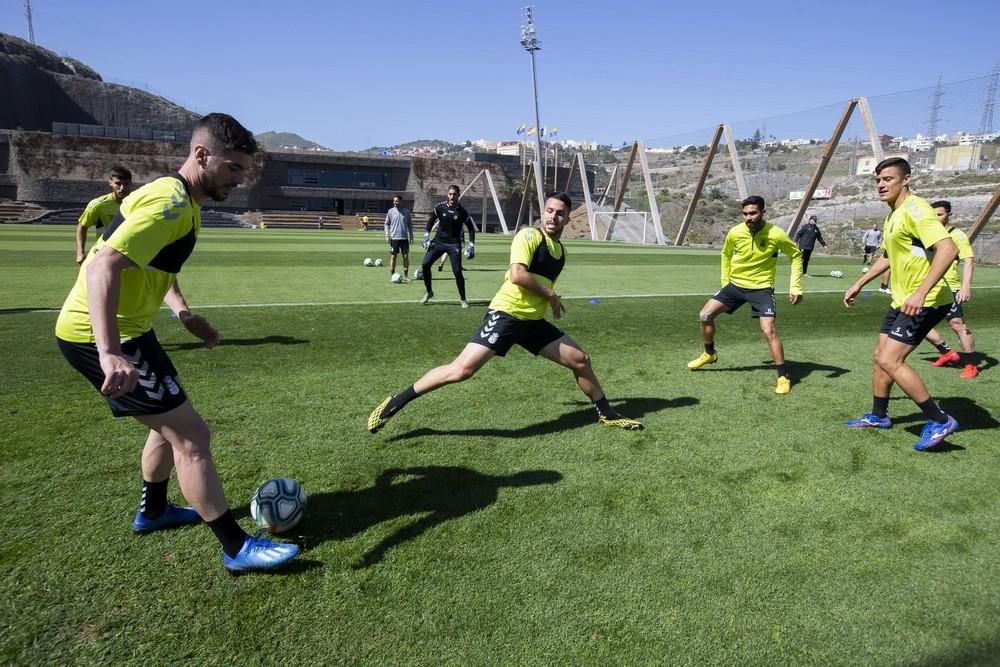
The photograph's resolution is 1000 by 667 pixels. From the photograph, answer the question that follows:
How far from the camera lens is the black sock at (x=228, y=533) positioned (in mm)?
2971

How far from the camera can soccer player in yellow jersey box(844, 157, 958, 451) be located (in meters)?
4.59

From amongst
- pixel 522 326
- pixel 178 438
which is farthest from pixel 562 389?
pixel 178 438

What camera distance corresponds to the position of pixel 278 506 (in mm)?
3344

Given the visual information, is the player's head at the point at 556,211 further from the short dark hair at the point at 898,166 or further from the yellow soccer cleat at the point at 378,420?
the short dark hair at the point at 898,166

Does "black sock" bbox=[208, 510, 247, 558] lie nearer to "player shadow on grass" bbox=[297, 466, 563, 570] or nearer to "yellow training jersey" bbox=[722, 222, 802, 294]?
"player shadow on grass" bbox=[297, 466, 563, 570]

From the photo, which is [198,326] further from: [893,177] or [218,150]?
[893,177]

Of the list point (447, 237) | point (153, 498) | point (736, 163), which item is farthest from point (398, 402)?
point (736, 163)

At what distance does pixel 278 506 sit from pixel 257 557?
381mm

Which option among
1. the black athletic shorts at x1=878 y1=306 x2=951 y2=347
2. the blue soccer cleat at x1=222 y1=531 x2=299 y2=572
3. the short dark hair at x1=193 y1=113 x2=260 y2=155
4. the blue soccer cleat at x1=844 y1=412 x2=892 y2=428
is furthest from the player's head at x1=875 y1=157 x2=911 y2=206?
the blue soccer cleat at x1=222 y1=531 x2=299 y2=572

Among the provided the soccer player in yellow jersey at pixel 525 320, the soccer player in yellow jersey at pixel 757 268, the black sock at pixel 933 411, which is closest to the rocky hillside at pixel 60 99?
the soccer player in yellow jersey at pixel 525 320

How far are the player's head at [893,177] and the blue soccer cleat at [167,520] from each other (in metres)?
5.48

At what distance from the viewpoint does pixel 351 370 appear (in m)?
6.79

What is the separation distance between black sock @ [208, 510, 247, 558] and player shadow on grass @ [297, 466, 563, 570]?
38cm

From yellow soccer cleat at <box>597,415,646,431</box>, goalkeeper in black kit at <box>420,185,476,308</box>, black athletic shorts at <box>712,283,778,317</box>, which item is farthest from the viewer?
goalkeeper in black kit at <box>420,185,476,308</box>
